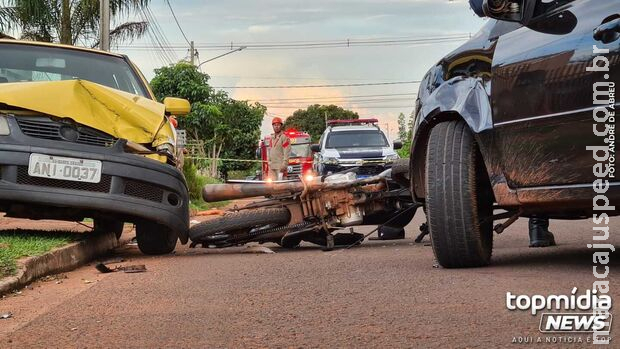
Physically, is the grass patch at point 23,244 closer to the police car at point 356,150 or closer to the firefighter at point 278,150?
the firefighter at point 278,150

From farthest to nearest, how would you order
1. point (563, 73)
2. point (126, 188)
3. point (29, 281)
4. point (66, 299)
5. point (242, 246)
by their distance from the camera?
point (242, 246), point (126, 188), point (29, 281), point (66, 299), point (563, 73)

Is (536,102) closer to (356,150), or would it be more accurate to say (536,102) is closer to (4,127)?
(4,127)

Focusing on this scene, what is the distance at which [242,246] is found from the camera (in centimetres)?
865

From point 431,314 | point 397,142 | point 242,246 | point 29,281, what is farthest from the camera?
point 397,142

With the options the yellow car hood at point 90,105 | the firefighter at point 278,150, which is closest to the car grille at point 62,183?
the yellow car hood at point 90,105

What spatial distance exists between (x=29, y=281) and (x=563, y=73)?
3728 mm

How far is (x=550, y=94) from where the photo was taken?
490 centimetres

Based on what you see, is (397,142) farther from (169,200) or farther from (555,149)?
(555,149)

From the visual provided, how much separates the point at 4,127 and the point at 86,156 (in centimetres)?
66

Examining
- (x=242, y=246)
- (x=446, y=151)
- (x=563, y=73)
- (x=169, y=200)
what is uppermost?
(x=563, y=73)

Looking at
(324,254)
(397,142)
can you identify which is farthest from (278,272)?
(397,142)

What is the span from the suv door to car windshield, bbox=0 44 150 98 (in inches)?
172

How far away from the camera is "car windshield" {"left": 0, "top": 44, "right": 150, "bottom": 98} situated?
816cm

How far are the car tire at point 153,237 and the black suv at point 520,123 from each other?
294 centimetres
